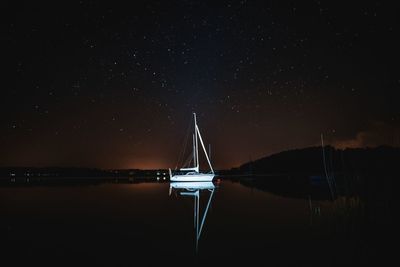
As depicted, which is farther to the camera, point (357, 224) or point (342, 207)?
point (342, 207)

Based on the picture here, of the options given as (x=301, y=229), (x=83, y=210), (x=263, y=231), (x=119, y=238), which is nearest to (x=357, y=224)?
(x=301, y=229)

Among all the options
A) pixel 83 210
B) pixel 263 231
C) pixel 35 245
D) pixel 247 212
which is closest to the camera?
pixel 35 245

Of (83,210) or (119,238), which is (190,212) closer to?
(83,210)

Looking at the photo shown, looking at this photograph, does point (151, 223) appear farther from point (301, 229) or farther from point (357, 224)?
point (357, 224)

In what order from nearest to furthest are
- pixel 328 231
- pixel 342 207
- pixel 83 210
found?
pixel 328 231 < pixel 342 207 < pixel 83 210

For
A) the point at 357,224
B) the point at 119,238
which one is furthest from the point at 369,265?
the point at 119,238

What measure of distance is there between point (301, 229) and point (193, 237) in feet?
13.1

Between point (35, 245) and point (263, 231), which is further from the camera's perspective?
point (263, 231)

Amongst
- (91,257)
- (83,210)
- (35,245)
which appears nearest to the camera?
(91,257)

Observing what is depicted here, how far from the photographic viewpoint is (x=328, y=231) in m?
13.3

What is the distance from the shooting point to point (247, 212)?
20.9 metres

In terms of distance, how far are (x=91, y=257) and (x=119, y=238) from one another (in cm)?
301

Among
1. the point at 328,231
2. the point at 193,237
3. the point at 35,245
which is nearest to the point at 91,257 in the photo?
the point at 35,245

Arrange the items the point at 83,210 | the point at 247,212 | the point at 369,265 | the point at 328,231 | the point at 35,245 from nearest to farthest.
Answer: the point at 369,265 → the point at 35,245 → the point at 328,231 → the point at 247,212 → the point at 83,210
